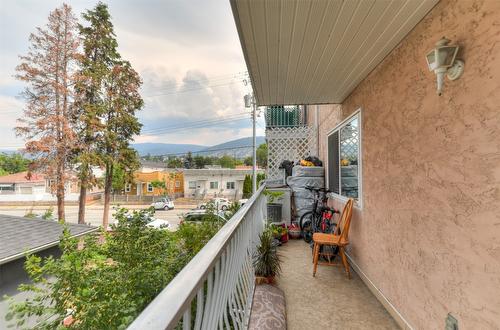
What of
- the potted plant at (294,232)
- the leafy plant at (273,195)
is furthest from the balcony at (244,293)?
the leafy plant at (273,195)

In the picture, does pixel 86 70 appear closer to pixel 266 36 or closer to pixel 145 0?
pixel 145 0

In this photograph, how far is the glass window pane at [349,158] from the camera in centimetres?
342

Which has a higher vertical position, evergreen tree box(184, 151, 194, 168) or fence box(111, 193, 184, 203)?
evergreen tree box(184, 151, 194, 168)

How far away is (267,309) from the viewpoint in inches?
84.0

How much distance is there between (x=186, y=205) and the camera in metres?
25.2

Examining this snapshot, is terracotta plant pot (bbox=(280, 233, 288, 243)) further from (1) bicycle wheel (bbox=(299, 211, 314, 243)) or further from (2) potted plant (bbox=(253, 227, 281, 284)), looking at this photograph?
(2) potted plant (bbox=(253, 227, 281, 284))

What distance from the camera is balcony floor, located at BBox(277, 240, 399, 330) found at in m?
2.22

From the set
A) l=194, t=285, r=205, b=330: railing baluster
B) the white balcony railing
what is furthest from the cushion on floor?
l=194, t=285, r=205, b=330: railing baluster

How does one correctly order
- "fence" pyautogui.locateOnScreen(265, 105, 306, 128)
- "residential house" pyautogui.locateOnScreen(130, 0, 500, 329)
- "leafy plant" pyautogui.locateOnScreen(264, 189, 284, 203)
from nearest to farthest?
"residential house" pyautogui.locateOnScreen(130, 0, 500, 329) → "leafy plant" pyautogui.locateOnScreen(264, 189, 284, 203) → "fence" pyautogui.locateOnScreen(265, 105, 306, 128)

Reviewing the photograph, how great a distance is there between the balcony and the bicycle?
0.28 metres

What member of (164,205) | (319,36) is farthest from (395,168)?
(164,205)

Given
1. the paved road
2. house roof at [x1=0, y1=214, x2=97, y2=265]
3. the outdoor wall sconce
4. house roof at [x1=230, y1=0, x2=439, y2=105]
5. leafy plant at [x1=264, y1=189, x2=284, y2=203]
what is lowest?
the paved road

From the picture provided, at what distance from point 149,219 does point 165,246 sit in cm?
42

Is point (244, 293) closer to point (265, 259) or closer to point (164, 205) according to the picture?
point (265, 259)
